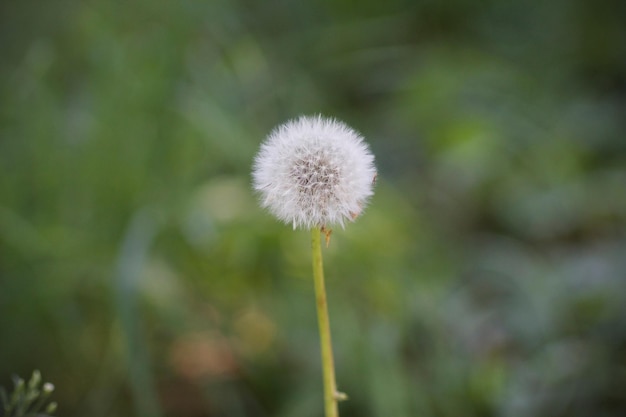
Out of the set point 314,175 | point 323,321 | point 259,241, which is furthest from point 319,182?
point 259,241

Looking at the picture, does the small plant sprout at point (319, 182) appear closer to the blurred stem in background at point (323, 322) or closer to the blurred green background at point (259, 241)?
the blurred stem in background at point (323, 322)

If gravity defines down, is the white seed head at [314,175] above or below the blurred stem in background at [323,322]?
above

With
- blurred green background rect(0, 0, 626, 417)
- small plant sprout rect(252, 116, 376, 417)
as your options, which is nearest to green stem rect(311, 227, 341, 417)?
small plant sprout rect(252, 116, 376, 417)

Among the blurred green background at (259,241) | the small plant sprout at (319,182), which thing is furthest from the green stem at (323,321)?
the blurred green background at (259,241)

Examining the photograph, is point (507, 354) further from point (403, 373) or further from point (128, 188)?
point (128, 188)

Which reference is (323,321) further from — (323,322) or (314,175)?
(314,175)

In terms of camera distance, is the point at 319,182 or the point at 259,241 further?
the point at 259,241
